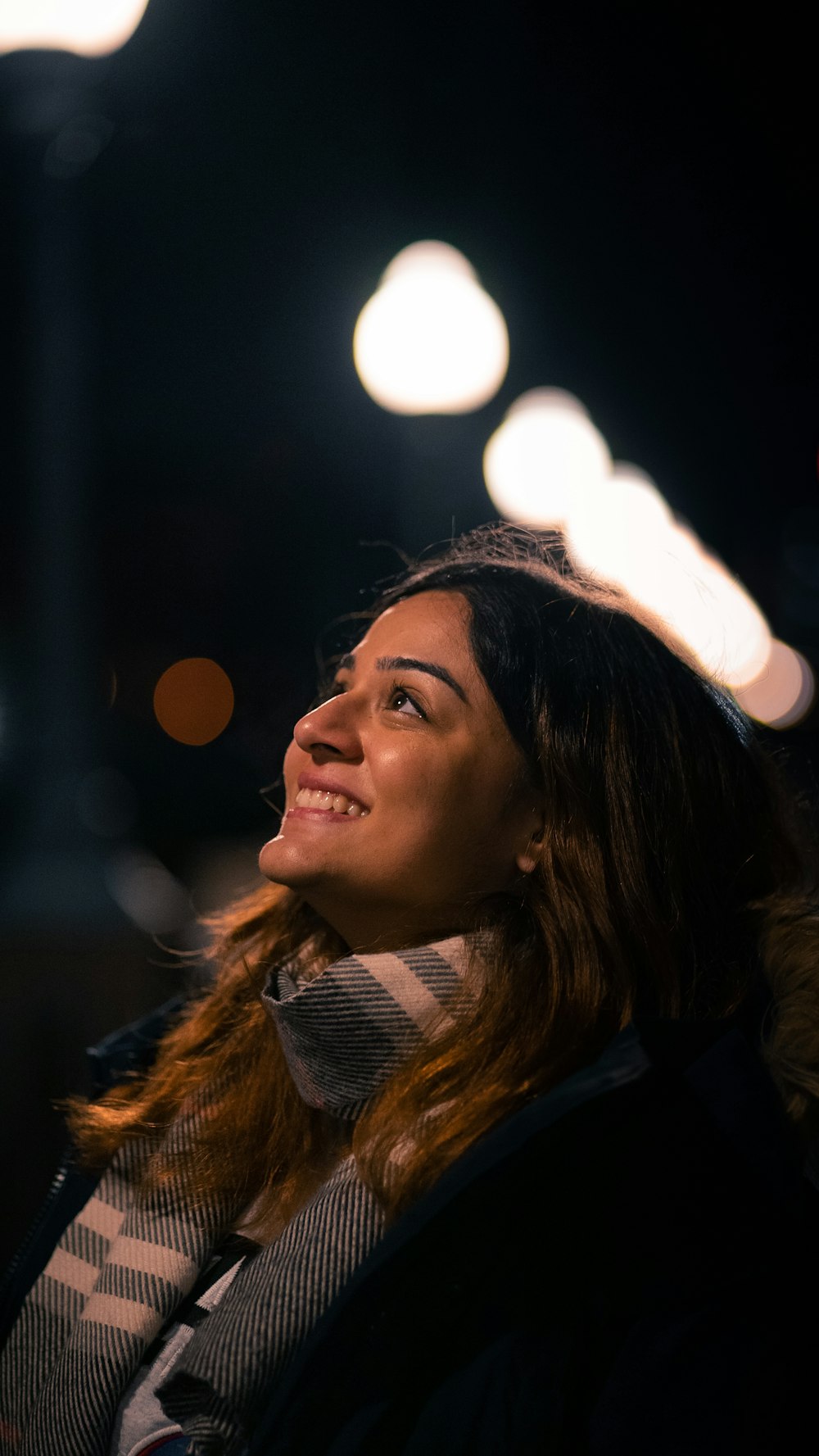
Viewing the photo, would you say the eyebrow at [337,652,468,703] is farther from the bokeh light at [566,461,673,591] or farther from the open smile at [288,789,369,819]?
the bokeh light at [566,461,673,591]

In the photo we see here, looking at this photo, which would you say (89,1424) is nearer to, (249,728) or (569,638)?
(569,638)

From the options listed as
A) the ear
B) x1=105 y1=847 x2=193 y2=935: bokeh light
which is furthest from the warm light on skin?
x1=105 y1=847 x2=193 y2=935: bokeh light

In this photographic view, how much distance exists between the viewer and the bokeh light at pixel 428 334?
432 cm

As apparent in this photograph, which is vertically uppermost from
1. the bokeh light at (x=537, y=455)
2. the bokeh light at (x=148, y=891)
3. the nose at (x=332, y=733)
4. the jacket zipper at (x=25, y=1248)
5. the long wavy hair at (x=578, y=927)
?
the bokeh light at (x=537, y=455)

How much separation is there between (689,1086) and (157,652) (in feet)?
17.0

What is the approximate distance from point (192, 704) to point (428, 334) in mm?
7550

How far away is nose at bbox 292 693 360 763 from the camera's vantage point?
6.76ft

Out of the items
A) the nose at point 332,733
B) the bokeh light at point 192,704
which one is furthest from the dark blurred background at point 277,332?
the bokeh light at point 192,704

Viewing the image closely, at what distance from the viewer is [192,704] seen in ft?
37.4

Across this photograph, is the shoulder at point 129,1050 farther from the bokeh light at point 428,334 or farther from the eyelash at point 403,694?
the bokeh light at point 428,334

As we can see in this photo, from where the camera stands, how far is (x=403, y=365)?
4.48 m

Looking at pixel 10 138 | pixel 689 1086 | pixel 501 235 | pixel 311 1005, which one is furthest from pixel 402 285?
pixel 689 1086

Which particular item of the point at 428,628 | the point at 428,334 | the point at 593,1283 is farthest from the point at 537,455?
the point at 593,1283

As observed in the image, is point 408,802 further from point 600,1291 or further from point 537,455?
point 537,455
